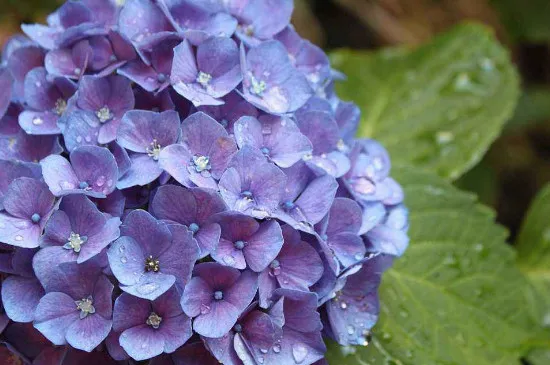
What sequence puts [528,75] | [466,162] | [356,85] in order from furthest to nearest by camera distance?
[528,75] → [356,85] → [466,162]

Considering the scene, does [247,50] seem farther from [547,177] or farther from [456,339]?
[547,177]

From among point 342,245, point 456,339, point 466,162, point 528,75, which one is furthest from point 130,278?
point 528,75

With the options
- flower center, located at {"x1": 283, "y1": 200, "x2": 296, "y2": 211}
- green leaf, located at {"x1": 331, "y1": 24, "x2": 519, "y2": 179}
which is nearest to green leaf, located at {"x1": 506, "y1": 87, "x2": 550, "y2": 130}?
green leaf, located at {"x1": 331, "y1": 24, "x2": 519, "y2": 179}

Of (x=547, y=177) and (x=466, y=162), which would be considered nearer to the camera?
(x=466, y=162)

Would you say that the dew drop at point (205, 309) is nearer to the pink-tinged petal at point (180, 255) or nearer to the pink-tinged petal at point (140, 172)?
the pink-tinged petal at point (180, 255)

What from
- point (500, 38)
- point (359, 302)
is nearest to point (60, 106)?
point (359, 302)

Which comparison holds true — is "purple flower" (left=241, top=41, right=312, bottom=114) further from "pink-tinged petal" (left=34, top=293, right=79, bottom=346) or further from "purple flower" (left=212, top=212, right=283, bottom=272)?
"pink-tinged petal" (left=34, top=293, right=79, bottom=346)

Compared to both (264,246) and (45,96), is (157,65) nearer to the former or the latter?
(45,96)
